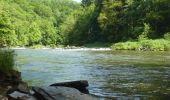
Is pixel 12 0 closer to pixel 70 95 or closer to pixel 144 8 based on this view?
pixel 144 8

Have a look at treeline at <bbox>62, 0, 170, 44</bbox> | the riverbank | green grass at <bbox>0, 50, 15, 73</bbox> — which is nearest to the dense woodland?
treeline at <bbox>62, 0, 170, 44</bbox>

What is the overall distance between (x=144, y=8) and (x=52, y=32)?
77.5 m

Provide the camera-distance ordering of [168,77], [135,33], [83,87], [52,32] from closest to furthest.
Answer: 1. [83,87]
2. [168,77]
3. [135,33]
4. [52,32]

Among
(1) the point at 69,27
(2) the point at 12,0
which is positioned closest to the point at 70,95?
(1) the point at 69,27

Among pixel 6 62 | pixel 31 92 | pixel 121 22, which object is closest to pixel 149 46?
pixel 121 22

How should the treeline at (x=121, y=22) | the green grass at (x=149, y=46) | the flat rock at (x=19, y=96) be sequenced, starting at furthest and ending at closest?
the treeline at (x=121, y=22) < the green grass at (x=149, y=46) < the flat rock at (x=19, y=96)

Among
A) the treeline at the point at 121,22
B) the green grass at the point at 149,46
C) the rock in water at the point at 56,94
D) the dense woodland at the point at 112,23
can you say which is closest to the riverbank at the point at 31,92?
Answer: the rock in water at the point at 56,94

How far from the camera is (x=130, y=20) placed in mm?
91375

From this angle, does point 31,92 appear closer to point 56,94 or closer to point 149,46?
point 56,94

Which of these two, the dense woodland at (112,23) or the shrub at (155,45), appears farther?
the dense woodland at (112,23)

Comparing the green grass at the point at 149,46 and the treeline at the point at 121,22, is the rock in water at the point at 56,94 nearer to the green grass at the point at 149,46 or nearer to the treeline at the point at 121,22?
the green grass at the point at 149,46

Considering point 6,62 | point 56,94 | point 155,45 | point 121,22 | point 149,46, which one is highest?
point 121,22

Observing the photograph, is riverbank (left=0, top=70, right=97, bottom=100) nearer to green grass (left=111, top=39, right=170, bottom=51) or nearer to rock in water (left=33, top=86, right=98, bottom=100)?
rock in water (left=33, top=86, right=98, bottom=100)

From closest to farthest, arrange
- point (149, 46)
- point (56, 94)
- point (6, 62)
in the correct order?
point (56, 94) → point (6, 62) → point (149, 46)
